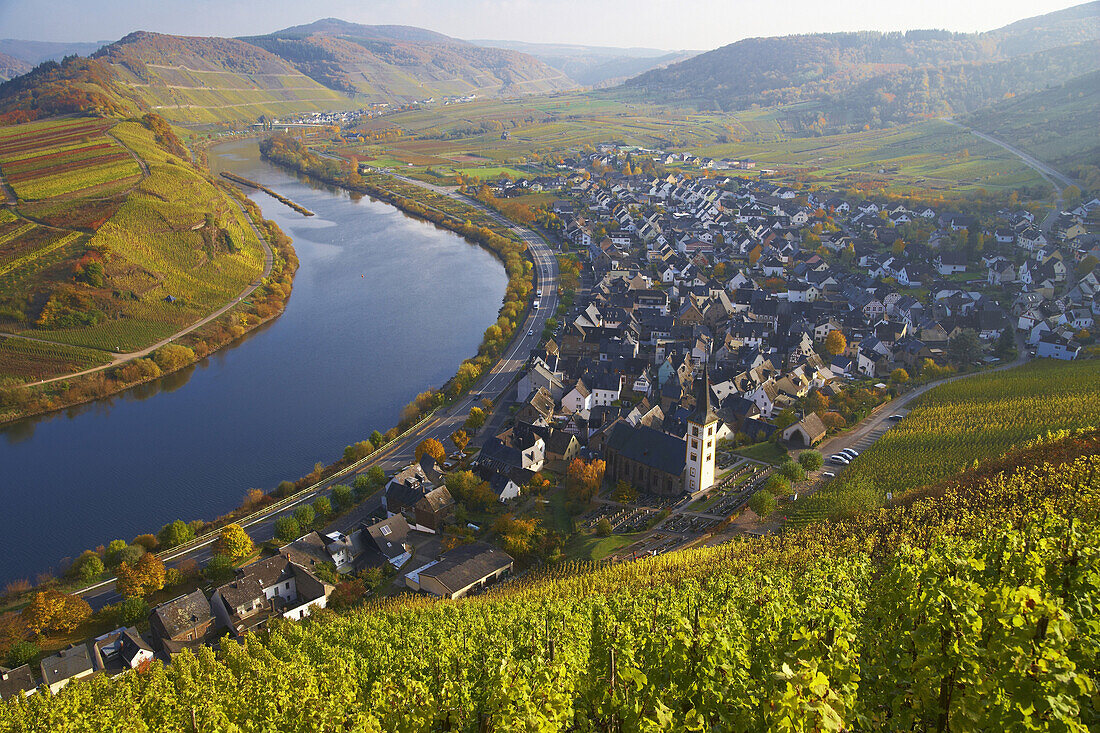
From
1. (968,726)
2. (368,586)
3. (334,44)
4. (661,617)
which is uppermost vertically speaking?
(334,44)

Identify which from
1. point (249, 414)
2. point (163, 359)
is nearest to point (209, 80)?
point (163, 359)

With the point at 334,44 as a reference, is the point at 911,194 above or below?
below

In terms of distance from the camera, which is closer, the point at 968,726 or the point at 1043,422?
→ the point at 968,726

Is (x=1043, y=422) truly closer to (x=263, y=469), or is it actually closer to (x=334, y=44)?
(x=263, y=469)

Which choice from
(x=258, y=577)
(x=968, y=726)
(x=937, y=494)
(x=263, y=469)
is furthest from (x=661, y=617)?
(x=263, y=469)

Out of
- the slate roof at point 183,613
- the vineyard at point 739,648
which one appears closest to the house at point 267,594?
the slate roof at point 183,613

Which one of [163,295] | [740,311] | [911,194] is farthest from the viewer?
[911,194]

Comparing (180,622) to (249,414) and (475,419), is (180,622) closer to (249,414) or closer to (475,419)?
(475,419)
